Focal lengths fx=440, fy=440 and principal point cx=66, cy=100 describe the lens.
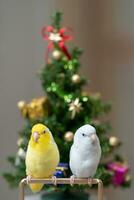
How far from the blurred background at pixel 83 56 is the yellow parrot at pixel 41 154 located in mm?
742

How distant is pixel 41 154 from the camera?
25.7 inches

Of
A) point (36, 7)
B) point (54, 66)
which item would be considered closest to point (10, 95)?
point (36, 7)

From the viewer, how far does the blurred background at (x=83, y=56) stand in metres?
1.39

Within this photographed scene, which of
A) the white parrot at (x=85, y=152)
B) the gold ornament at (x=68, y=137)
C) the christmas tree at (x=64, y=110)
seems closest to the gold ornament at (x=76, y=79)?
the christmas tree at (x=64, y=110)

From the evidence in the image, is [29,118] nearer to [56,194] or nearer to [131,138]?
[56,194]

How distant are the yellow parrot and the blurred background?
0.74 metres

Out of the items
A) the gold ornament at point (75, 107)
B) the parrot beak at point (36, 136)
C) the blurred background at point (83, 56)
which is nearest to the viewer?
the parrot beak at point (36, 136)

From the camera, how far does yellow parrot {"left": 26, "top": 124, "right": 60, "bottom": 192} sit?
650mm

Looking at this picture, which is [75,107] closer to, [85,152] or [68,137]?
[68,137]

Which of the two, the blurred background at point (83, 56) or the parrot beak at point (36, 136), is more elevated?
the blurred background at point (83, 56)

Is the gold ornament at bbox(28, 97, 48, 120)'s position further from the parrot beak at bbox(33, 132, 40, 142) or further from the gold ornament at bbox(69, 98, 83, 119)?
the parrot beak at bbox(33, 132, 40, 142)

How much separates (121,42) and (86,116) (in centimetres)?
54

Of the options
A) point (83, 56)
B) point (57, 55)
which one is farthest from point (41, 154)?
point (83, 56)

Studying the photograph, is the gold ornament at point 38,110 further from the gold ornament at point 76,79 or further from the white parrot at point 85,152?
the white parrot at point 85,152
